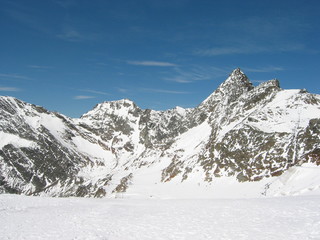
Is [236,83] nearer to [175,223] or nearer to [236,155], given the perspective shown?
[236,155]

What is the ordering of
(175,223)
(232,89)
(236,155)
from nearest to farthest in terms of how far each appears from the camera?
(175,223)
(236,155)
(232,89)

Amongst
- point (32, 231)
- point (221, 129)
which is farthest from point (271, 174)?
point (32, 231)

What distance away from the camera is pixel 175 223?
14.6 m

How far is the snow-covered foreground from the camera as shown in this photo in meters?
12.2

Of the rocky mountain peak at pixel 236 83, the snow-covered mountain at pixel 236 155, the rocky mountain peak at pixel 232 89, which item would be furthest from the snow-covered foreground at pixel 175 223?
the rocky mountain peak at pixel 236 83

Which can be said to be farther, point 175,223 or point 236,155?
point 236,155

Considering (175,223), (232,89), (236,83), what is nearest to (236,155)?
(175,223)

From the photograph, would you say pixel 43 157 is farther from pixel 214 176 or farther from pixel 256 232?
pixel 256 232

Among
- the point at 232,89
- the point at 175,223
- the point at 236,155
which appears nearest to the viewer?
the point at 175,223

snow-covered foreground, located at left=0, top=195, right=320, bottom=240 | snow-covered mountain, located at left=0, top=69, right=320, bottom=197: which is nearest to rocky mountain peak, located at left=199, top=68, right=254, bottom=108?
snow-covered mountain, located at left=0, top=69, right=320, bottom=197

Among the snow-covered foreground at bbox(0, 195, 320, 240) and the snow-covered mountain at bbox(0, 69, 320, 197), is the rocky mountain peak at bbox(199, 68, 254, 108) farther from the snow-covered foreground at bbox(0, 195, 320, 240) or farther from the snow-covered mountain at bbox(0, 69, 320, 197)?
the snow-covered foreground at bbox(0, 195, 320, 240)

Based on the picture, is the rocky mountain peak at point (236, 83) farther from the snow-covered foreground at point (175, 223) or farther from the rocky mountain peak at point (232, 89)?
the snow-covered foreground at point (175, 223)

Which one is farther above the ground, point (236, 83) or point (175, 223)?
point (236, 83)

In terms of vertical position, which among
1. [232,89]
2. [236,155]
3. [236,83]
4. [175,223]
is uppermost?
[236,83]
